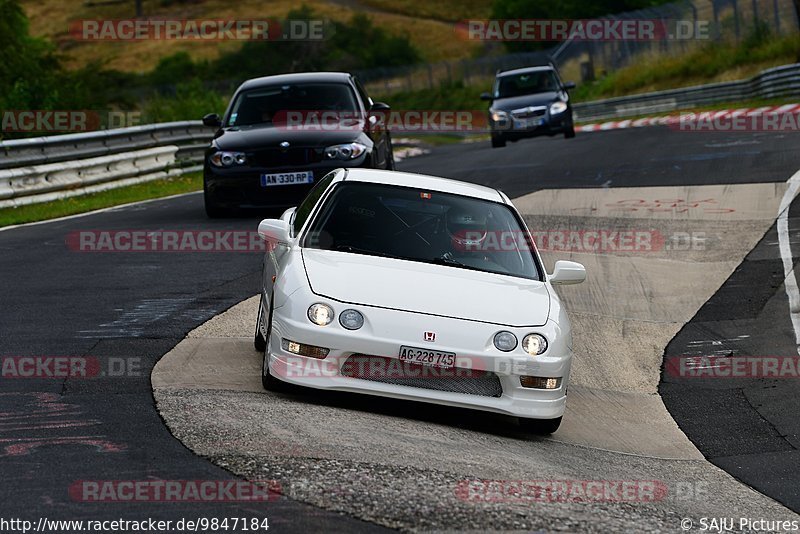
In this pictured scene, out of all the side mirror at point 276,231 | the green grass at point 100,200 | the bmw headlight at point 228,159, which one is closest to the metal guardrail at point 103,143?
the green grass at point 100,200

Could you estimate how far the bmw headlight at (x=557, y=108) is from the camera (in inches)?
1221

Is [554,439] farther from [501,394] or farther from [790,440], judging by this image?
[790,440]

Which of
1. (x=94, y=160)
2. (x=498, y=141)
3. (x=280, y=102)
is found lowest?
(x=498, y=141)

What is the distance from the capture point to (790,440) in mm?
8680

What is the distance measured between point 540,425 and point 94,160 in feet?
48.2

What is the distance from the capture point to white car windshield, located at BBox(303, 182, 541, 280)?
28.2ft

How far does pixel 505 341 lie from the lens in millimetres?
7719

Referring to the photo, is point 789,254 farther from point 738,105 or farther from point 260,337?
point 738,105

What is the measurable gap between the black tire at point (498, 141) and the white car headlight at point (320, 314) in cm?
2459

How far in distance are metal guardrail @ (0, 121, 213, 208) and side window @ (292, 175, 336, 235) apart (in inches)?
395

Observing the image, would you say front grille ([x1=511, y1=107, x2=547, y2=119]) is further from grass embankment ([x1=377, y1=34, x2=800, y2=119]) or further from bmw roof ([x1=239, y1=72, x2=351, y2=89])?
bmw roof ([x1=239, y1=72, x2=351, y2=89])

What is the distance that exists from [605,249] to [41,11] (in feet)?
421

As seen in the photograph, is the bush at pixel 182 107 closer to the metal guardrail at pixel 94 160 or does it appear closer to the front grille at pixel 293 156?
the metal guardrail at pixel 94 160

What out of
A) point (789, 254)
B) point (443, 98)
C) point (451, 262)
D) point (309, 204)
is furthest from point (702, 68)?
point (451, 262)
